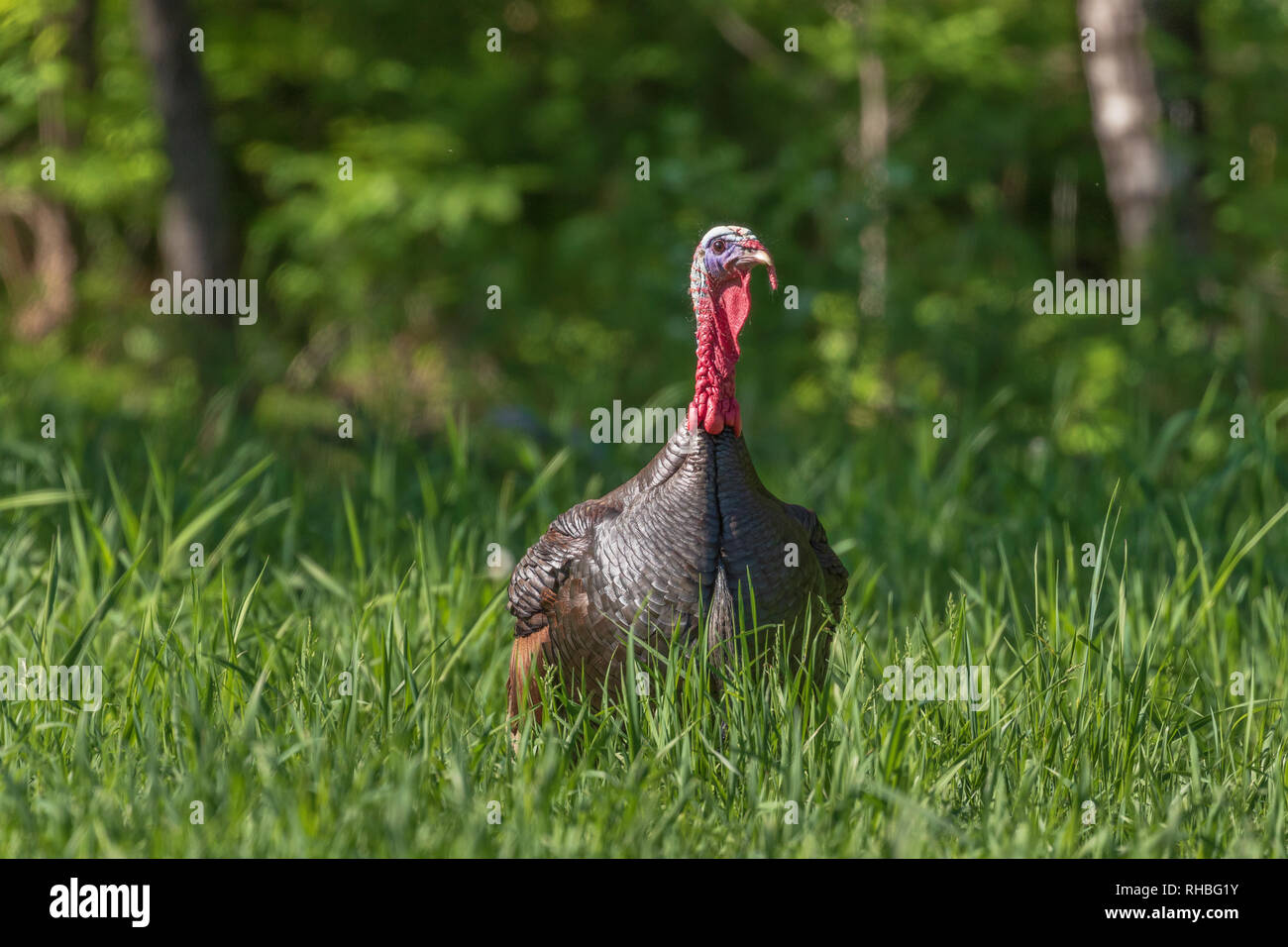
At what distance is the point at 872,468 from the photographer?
17.6 ft

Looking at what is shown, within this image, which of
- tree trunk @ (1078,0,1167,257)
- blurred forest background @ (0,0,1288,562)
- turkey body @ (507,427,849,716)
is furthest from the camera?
tree trunk @ (1078,0,1167,257)

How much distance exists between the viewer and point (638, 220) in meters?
8.19

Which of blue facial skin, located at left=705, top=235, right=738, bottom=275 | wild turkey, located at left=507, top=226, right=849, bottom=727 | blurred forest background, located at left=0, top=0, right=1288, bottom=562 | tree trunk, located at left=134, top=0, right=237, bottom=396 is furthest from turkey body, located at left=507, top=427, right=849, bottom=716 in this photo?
tree trunk, located at left=134, top=0, right=237, bottom=396

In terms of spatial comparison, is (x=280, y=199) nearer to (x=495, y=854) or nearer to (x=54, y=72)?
(x=54, y=72)

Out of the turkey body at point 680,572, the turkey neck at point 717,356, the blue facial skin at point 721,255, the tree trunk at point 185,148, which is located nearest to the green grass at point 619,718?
the turkey body at point 680,572

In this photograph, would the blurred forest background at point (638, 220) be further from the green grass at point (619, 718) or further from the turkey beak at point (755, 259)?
the turkey beak at point (755, 259)

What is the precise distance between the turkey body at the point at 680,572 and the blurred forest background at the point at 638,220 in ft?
4.90

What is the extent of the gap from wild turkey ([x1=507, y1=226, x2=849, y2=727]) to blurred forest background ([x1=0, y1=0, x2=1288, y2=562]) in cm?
151

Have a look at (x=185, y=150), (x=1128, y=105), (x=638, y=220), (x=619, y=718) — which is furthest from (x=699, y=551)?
(x=185, y=150)

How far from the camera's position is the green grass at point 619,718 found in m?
2.47

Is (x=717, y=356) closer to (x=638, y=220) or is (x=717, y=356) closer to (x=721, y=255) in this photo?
(x=721, y=255)

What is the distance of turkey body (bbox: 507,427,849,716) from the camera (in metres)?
2.87

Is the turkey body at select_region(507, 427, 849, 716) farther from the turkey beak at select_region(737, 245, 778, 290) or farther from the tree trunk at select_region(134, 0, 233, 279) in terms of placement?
the tree trunk at select_region(134, 0, 233, 279)

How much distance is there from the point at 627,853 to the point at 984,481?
3033 millimetres
